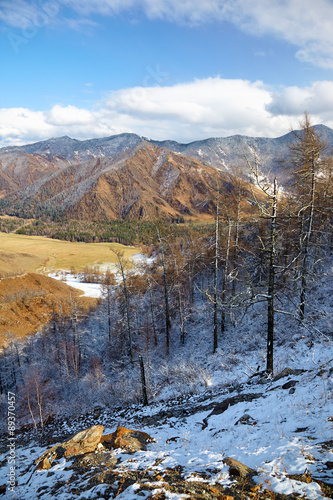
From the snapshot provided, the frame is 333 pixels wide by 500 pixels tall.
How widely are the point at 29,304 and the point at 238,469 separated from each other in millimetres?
46797

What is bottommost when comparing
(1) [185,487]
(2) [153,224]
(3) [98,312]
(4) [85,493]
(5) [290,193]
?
(3) [98,312]

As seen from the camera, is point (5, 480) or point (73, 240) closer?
point (5, 480)

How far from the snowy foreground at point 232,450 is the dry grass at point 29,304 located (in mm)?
28620

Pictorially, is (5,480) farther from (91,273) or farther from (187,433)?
(91,273)

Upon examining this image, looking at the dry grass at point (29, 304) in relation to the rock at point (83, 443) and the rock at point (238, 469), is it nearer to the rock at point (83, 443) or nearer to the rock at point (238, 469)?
the rock at point (83, 443)

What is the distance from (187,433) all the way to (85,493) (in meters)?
4.24

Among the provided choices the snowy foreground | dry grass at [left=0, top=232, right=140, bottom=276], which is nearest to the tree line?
the snowy foreground

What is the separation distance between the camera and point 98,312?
4281 centimetres

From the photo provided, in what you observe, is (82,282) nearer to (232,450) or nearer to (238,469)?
(232,450)

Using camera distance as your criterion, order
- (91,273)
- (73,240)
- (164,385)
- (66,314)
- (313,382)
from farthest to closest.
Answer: (73,240) → (91,273) → (66,314) → (164,385) → (313,382)

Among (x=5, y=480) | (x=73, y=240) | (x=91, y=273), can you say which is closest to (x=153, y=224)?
(x=5, y=480)

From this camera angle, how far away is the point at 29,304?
43.8m

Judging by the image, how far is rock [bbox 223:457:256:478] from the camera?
5.01m

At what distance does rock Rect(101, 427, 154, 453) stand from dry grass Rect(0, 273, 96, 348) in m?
28.7
